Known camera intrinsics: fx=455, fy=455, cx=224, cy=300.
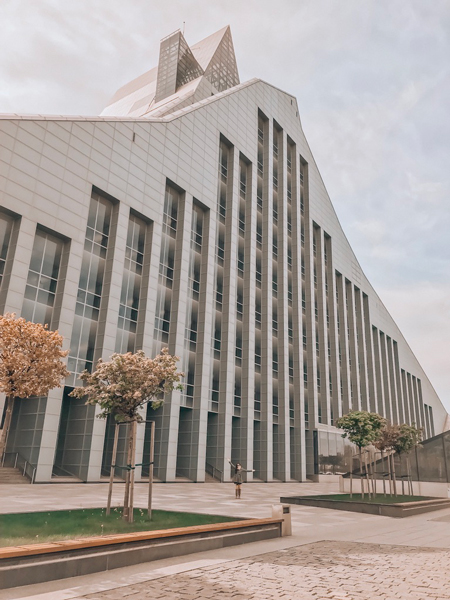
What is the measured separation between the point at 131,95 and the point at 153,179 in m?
55.6

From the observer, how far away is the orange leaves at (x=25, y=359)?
45.5ft

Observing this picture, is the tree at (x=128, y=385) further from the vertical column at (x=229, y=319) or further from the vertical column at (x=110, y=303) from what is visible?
the vertical column at (x=229, y=319)

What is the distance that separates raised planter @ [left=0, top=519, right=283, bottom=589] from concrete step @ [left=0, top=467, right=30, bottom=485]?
1984 centimetres

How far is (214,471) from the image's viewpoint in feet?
137

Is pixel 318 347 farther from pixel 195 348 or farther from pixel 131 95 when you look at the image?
pixel 131 95

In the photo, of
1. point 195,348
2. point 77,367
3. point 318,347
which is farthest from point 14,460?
point 318,347

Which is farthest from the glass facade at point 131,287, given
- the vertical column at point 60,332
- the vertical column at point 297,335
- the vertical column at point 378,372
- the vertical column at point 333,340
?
the vertical column at point 378,372

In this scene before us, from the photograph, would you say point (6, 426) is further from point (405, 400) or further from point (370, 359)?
point (405, 400)

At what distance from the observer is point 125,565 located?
8734mm

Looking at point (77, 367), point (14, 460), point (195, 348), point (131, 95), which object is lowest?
point (14, 460)

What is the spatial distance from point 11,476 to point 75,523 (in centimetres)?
1862

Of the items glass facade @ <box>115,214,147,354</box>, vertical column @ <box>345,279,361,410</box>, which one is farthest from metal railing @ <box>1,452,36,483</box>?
vertical column @ <box>345,279,361,410</box>

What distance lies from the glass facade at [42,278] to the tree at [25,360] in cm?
1616

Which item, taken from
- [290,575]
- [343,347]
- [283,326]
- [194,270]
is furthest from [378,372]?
[290,575]
